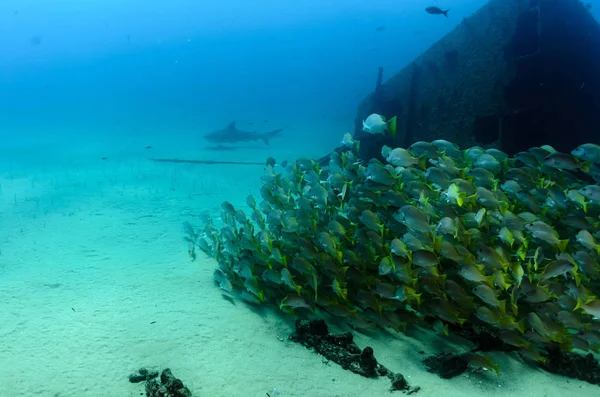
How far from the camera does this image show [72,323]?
189 inches

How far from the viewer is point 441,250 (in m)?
4.38

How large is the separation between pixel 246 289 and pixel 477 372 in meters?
2.95

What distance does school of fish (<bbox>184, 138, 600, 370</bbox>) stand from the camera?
14.1 ft

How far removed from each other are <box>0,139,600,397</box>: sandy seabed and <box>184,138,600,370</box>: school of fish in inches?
14.0

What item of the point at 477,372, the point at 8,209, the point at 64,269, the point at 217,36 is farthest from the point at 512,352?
the point at 217,36

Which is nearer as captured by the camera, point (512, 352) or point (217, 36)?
point (512, 352)

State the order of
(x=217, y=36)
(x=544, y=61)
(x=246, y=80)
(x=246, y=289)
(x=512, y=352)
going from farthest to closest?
(x=217, y=36) < (x=246, y=80) < (x=544, y=61) < (x=246, y=289) < (x=512, y=352)

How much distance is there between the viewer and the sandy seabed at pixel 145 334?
391cm

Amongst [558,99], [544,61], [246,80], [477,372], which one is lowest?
[477,372]

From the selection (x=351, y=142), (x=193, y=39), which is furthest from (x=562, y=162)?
(x=193, y=39)

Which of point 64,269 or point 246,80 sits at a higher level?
point 246,80

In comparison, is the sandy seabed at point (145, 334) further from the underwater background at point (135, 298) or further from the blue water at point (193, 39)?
the blue water at point (193, 39)

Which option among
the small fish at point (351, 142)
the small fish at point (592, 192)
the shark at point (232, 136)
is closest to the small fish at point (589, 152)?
the small fish at point (592, 192)

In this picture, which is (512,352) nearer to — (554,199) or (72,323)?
(554,199)
